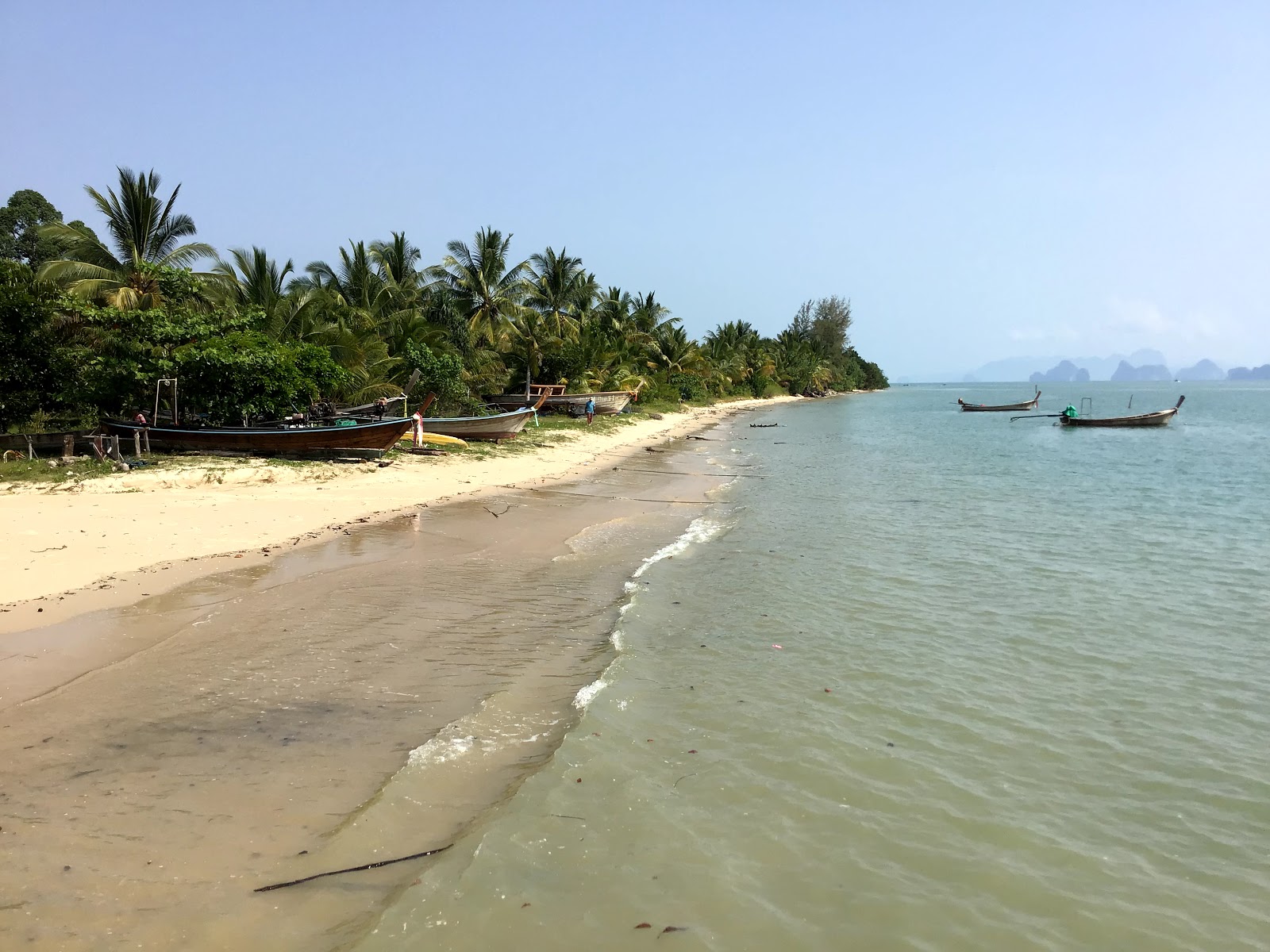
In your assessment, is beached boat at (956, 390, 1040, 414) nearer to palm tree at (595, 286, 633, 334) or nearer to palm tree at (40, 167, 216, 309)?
palm tree at (595, 286, 633, 334)

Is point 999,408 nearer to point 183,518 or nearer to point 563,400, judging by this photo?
point 563,400

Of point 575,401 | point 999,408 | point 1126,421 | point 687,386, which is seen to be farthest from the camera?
point 999,408

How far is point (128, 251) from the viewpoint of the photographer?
24609mm

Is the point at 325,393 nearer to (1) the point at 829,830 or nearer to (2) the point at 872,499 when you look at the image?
(2) the point at 872,499

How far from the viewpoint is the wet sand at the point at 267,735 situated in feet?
11.6

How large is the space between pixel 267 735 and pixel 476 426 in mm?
19276

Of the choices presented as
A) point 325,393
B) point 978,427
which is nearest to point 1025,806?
point 325,393

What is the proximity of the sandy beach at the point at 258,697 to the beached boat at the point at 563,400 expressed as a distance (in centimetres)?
1986

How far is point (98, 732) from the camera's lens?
512cm

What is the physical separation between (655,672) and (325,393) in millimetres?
18324

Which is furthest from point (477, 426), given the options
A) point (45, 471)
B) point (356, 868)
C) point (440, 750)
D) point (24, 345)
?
point (356, 868)

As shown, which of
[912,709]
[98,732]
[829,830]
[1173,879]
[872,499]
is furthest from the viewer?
[872,499]

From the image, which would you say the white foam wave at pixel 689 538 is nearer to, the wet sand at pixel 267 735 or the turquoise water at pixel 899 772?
the turquoise water at pixel 899 772

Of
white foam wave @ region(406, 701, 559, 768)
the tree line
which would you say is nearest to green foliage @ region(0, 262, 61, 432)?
the tree line
